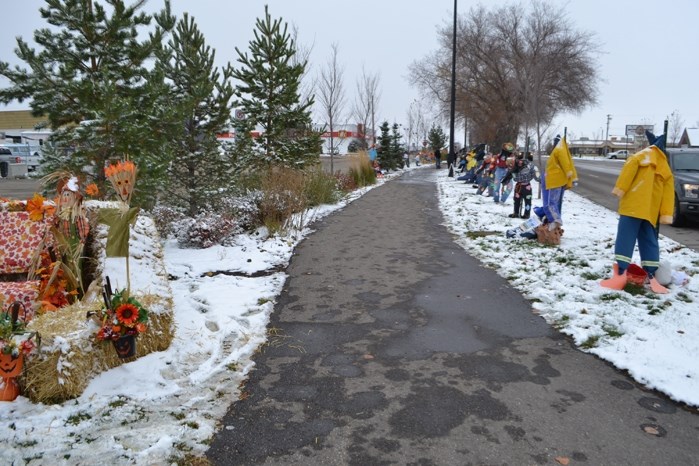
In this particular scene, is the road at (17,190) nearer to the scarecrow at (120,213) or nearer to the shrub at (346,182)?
the shrub at (346,182)

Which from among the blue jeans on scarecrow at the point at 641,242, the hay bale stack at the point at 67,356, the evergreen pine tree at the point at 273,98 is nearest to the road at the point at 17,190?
the evergreen pine tree at the point at 273,98

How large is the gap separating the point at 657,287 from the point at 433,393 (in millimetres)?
3614

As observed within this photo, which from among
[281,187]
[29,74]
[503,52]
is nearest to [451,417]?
[29,74]

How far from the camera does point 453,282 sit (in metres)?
6.59

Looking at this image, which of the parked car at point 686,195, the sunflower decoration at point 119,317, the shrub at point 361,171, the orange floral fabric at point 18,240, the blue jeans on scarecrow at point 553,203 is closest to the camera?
the sunflower decoration at point 119,317

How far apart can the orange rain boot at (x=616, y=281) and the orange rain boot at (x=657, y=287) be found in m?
0.29

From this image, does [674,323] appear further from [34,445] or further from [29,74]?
[29,74]

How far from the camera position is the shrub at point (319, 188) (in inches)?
535

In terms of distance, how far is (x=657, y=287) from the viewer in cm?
566

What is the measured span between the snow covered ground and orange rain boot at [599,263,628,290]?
0.17 m

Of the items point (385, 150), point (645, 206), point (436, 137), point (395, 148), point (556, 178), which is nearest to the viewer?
point (645, 206)

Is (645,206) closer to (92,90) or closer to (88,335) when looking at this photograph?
(88,335)

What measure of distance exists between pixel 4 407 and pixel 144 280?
1574mm

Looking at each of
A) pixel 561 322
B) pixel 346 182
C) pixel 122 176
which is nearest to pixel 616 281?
pixel 561 322
